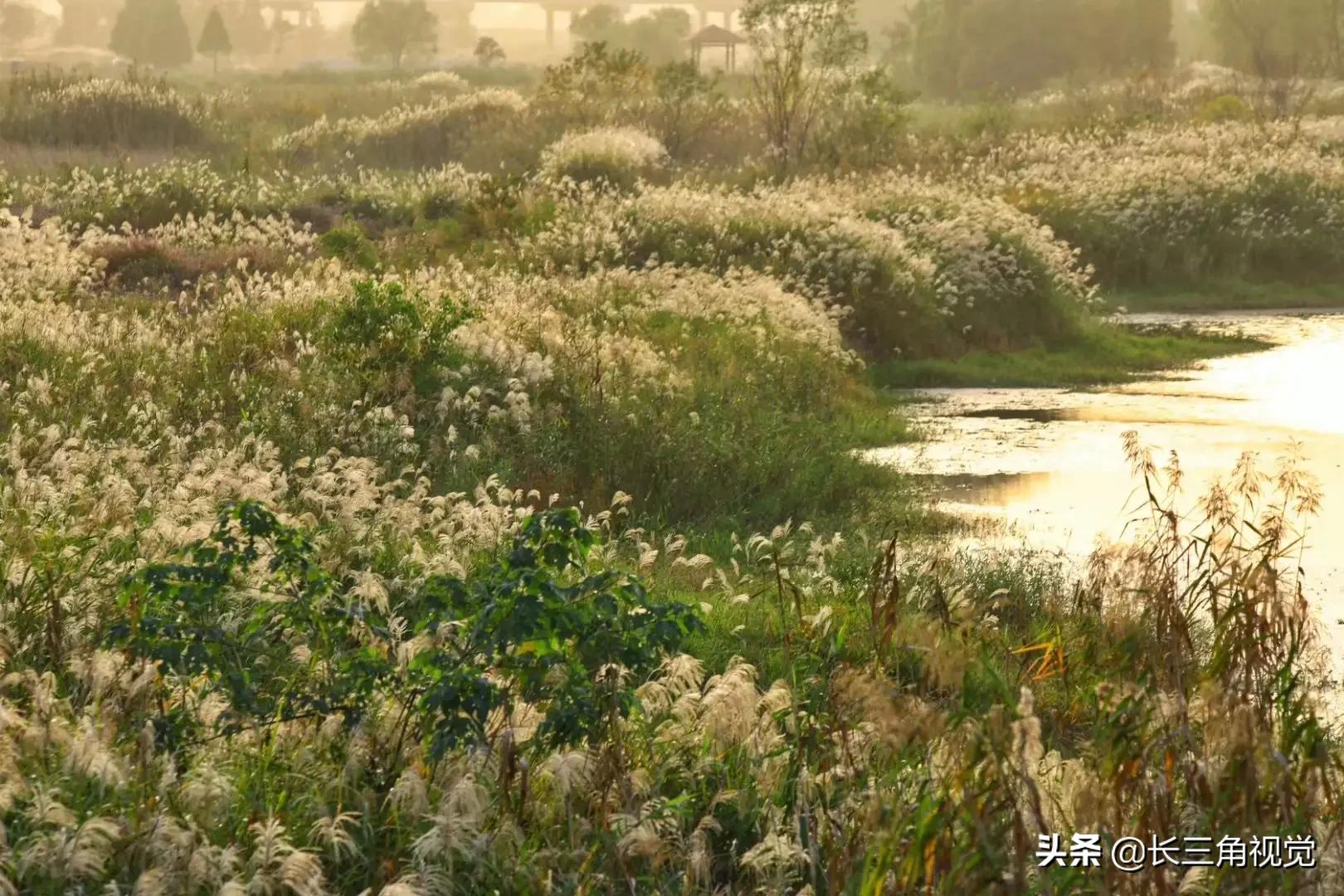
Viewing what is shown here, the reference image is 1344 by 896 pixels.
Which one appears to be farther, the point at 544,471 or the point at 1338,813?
the point at 544,471

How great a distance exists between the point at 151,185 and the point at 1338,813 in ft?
61.8

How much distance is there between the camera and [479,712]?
4.33 metres

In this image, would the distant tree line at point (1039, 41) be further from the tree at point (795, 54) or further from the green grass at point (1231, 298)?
the green grass at point (1231, 298)

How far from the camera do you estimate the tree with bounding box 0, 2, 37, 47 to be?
99.6 m

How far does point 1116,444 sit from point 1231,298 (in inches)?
377

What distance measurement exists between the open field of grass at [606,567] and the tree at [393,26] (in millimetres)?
64445

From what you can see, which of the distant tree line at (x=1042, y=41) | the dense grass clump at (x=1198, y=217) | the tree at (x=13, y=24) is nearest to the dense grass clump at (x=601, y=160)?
the dense grass clump at (x=1198, y=217)

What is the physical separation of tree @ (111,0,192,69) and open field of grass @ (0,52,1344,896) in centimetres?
6827

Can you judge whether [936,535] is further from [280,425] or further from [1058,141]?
[1058,141]

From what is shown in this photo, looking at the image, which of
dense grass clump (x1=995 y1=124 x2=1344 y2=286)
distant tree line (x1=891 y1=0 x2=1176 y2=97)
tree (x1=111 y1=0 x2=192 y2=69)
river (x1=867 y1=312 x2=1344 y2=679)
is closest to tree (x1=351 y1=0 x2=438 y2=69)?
tree (x1=111 y1=0 x2=192 y2=69)

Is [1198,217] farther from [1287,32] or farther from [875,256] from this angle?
[1287,32]

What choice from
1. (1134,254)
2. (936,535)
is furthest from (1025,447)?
(1134,254)

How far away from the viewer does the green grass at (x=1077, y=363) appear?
15.4 metres

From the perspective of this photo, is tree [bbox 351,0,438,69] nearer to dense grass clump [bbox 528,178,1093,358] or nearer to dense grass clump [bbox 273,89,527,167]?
dense grass clump [bbox 273,89,527,167]
